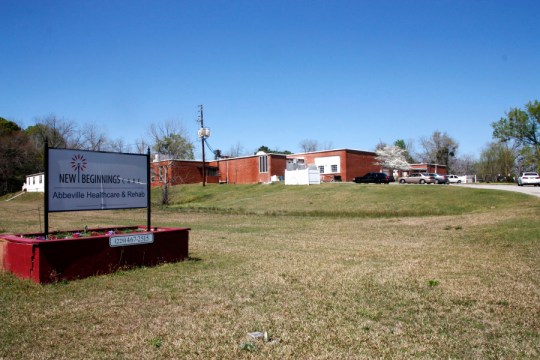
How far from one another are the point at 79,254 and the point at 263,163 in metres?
59.2

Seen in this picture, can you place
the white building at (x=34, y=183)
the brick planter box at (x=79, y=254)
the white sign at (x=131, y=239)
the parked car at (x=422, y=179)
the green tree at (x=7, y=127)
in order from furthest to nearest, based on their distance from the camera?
1. the green tree at (x=7, y=127)
2. the white building at (x=34, y=183)
3. the parked car at (x=422, y=179)
4. the white sign at (x=131, y=239)
5. the brick planter box at (x=79, y=254)

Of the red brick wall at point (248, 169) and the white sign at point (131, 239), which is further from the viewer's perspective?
the red brick wall at point (248, 169)

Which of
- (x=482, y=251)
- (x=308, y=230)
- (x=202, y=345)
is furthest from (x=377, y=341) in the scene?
(x=308, y=230)

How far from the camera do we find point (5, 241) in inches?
344

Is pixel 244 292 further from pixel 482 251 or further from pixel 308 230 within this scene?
pixel 308 230

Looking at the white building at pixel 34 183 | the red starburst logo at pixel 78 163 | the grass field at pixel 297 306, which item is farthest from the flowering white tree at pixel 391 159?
the red starburst logo at pixel 78 163

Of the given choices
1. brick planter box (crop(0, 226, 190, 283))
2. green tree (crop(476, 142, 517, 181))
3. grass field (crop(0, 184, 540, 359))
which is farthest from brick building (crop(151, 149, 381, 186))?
brick planter box (crop(0, 226, 190, 283))

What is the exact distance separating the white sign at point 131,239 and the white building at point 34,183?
68.4 meters

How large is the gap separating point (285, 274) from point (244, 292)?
162 centimetres

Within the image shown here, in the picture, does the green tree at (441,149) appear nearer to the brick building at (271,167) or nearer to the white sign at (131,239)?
the brick building at (271,167)

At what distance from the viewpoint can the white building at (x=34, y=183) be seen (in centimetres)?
7212

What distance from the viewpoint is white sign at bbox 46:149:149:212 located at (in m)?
9.30

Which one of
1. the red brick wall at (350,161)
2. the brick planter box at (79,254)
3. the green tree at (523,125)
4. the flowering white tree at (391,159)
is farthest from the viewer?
Result: the flowering white tree at (391,159)

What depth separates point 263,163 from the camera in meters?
67.6
